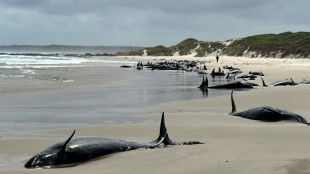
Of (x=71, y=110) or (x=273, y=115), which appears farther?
(x=71, y=110)

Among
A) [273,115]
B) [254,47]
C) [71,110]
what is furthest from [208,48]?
[273,115]

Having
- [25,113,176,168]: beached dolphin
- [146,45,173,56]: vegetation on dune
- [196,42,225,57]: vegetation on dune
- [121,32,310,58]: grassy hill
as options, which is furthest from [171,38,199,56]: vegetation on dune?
[25,113,176,168]: beached dolphin

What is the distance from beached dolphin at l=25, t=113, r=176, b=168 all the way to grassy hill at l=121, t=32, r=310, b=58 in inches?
2108

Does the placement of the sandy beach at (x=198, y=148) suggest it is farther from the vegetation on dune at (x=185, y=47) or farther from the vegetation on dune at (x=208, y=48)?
the vegetation on dune at (x=185, y=47)

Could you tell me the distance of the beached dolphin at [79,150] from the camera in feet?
17.2

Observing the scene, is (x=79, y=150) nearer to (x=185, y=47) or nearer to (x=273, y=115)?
(x=273, y=115)

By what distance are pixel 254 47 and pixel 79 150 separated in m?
75.6

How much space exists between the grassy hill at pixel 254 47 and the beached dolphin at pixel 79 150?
53.6 metres

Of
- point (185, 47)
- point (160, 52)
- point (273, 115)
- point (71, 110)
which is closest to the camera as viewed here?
point (273, 115)

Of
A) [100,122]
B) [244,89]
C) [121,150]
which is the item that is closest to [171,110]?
[100,122]

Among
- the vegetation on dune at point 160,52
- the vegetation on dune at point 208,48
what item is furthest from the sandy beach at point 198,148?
the vegetation on dune at point 160,52

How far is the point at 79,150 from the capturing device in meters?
5.62

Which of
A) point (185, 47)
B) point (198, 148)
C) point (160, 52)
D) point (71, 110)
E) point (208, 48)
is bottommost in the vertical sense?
point (160, 52)

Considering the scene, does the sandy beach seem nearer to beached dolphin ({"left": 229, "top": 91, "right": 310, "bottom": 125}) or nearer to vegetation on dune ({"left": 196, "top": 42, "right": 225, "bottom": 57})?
beached dolphin ({"left": 229, "top": 91, "right": 310, "bottom": 125})
